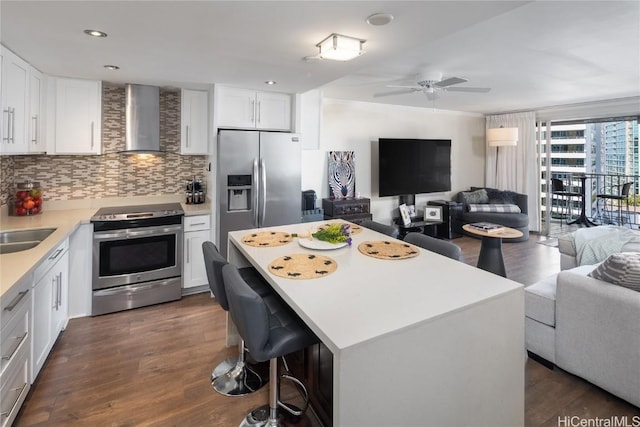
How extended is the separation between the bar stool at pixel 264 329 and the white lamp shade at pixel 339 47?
5.31 ft

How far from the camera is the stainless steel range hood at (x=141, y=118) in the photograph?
355cm

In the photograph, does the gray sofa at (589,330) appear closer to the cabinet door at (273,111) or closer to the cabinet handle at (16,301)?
the cabinet door at (273,111)

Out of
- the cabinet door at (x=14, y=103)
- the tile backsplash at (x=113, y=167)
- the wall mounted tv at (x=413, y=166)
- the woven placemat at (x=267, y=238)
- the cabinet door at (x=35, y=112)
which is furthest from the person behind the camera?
the wall mounted tv at (x=413, y=166)

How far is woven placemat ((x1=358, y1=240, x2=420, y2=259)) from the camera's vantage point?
200 cm

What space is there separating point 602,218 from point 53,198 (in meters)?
9.50

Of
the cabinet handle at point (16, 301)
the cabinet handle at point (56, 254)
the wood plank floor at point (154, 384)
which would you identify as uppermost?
the cabinet handle at point (56, 254)

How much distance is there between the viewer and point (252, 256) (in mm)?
2018

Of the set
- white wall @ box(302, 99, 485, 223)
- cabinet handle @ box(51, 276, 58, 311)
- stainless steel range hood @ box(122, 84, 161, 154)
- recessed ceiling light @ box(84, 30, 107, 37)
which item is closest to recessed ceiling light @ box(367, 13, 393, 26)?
recessed ceiling light @ box(84, 30, 107, 37)

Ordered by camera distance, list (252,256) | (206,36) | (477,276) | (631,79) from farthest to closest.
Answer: (631,79) → (206,36) → (252,256) → (477,276)

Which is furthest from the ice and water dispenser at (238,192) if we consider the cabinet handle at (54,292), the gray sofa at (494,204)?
the gray sofa at (494,204)

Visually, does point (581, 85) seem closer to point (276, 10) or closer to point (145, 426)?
point (276, 10)

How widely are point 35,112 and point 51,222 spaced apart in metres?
Answer: 1.00

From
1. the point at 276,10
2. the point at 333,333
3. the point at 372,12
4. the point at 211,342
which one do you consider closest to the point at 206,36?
the point at 276,10

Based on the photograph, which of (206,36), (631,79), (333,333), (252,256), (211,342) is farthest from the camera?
(631,79)
